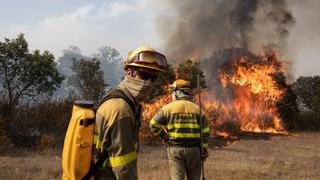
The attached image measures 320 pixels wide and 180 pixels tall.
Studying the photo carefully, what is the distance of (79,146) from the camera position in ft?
10.7

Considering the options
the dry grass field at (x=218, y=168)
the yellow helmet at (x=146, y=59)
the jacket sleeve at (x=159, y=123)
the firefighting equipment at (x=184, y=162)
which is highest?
the yellow helmet at (x=146, y=59)

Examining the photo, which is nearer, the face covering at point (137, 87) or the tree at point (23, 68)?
the face covering at point (137, 87)

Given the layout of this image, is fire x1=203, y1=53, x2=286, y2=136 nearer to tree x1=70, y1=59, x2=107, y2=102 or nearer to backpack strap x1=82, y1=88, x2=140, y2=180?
tree x1=70, y1=59, x2=107, y2=102

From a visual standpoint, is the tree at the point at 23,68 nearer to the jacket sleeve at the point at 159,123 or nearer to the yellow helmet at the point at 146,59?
the jacket sleeve at the point at 159,123

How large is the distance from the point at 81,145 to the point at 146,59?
2.82 feet

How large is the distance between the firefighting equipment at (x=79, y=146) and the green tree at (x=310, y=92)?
112 feet

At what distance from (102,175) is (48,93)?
760 inches

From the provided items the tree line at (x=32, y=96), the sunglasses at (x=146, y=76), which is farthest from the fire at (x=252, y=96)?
the sunglasses at (x=146, y=76)

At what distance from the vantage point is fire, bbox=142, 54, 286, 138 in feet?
102

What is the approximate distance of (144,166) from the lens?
1215cm

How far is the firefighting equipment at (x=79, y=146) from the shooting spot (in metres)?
3.28

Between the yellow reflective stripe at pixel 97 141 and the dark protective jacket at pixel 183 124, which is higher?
the dark protective jacket at pixel 183 124

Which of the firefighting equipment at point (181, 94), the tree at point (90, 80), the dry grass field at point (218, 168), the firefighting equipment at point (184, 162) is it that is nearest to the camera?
the firefighting equipment at point (184, 162)

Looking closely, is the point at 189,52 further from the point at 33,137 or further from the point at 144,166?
the point at 144,166
